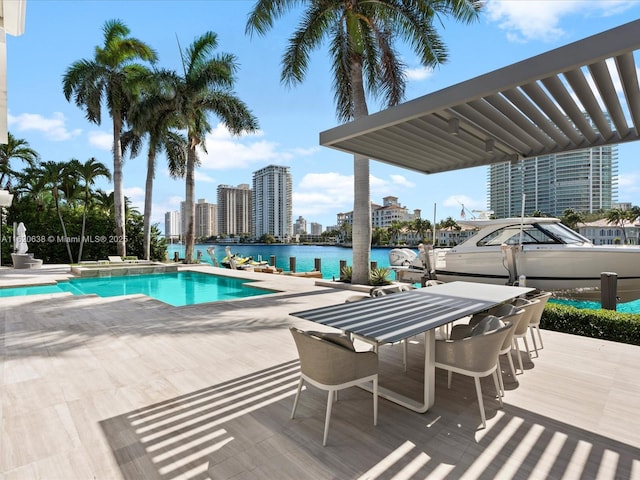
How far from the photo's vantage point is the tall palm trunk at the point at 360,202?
30.9ft

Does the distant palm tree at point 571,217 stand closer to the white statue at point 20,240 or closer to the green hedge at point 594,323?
the green hedge at point 594,323

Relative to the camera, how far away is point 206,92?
15227 mm

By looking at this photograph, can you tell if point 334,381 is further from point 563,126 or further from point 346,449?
point 563,126

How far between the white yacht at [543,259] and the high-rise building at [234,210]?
80.6 m

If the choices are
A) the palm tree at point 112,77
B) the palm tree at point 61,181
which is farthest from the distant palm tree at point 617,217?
the palm tree at point 61,181

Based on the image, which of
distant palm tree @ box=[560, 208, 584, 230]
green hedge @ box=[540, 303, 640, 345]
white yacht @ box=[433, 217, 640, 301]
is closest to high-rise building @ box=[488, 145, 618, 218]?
distant palm tree @ box=[560, 208, 584, 230]

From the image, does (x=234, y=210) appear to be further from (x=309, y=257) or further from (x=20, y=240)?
(x=20, y=240)

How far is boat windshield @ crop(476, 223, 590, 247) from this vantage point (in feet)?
26.9

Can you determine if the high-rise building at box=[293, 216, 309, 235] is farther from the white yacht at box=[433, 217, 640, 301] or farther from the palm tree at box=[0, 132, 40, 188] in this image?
the white yacht at box=[433, 217, 640, 301]

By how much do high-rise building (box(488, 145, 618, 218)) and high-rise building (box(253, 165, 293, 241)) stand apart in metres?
49.6

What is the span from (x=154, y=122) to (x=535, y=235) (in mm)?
15596

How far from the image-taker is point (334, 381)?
2.38m

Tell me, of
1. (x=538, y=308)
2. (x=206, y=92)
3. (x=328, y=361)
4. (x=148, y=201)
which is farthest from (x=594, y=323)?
(x=148, y=201)

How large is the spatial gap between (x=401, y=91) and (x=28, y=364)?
9977 mm
